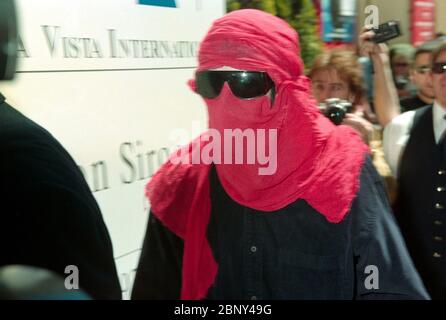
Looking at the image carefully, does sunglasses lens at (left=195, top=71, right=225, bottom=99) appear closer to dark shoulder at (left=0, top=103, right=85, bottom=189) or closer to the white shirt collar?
dark shoulder at (left=0, top=103, right=85, bottom=189)

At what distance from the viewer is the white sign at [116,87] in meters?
0.96

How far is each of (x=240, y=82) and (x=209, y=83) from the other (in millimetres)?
61

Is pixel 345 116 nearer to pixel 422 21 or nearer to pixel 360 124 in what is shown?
pixel 360 124

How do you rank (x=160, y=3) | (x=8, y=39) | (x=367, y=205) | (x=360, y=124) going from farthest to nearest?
1. (x=360, y=124)
2. (x=160, y=3)
3. (x=367, y=205)
4. (x=8, y=39)

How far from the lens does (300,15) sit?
1.22 m

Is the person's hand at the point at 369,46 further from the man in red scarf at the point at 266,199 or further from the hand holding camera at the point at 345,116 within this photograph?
the man in red scarf at the point at 266,199

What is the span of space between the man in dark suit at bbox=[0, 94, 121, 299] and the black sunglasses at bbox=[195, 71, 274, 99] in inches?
11.2

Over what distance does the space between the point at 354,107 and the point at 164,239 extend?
0.56 metres

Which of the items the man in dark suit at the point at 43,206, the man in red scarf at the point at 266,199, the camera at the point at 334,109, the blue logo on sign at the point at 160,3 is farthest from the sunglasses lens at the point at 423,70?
the man in dark suit at the point at 43,206

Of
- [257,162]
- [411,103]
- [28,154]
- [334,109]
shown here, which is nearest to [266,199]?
[257,162]

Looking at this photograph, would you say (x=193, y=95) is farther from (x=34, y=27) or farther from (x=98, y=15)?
(x=34, y=27)

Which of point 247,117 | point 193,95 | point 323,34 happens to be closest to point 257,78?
point 247,117

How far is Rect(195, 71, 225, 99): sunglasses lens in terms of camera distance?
3.36ft

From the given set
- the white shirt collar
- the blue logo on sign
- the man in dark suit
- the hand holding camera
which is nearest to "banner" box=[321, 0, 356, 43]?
the hand holding camera
